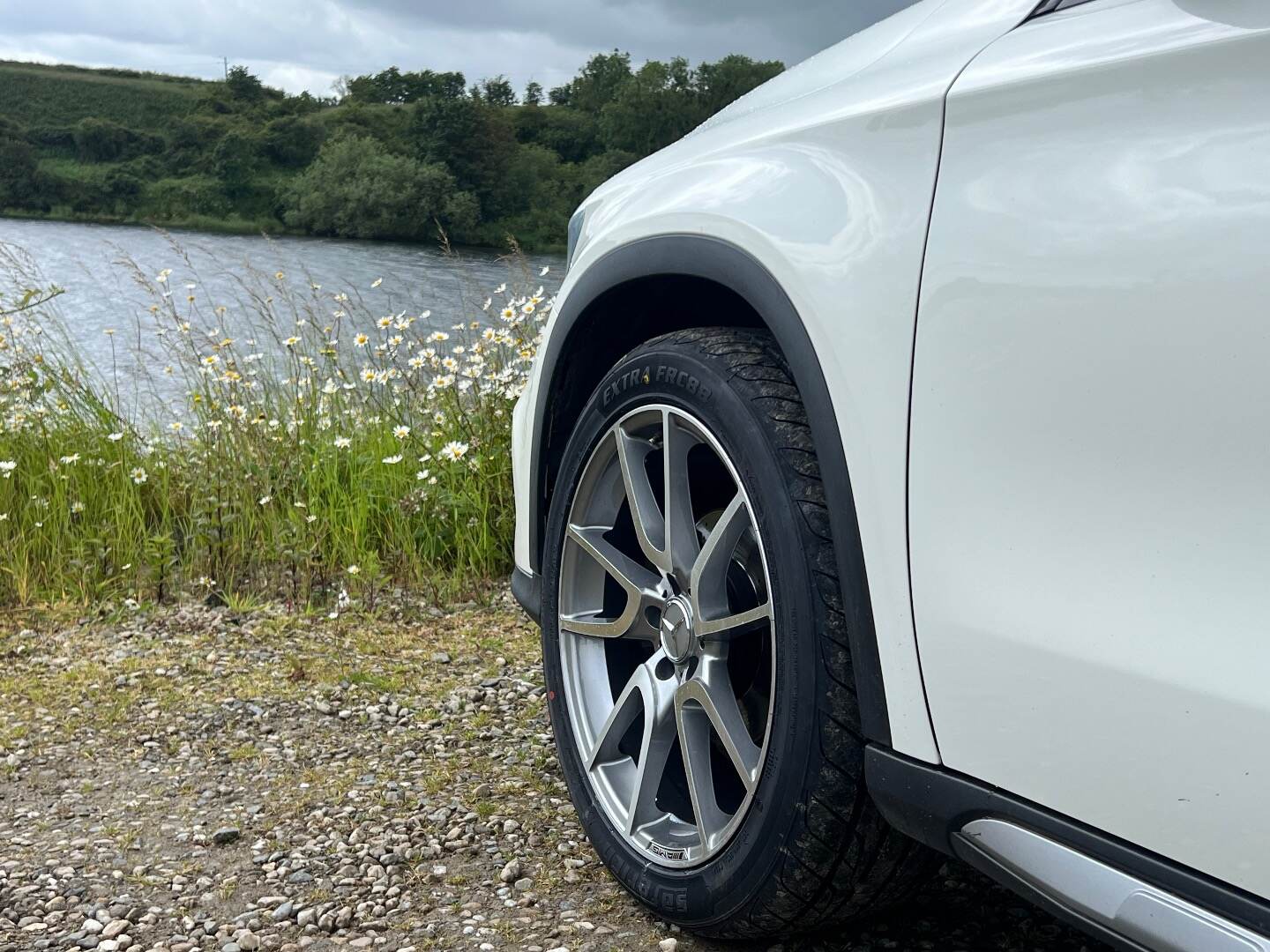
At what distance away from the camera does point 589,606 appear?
2.27 meters

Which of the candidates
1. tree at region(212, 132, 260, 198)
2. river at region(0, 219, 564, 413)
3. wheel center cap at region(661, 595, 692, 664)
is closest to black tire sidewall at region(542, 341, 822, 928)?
wheel center cap at region(661, 595, 692, 664)

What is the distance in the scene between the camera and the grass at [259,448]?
439 centimetres

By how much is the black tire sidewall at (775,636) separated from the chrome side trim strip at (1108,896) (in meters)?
0.32

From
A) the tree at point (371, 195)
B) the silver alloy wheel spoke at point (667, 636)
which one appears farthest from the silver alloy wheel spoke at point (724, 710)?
the tree at point (371, 195)

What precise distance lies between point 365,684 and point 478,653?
1.41 ft

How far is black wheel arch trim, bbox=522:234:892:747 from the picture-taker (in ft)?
4.83

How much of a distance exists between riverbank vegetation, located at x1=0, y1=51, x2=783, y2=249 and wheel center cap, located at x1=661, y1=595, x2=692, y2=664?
1.35m

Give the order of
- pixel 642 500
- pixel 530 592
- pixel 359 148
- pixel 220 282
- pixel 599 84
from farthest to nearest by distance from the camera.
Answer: pixel 359 148 < pixel 599 84 < pixel 220 282 < pixel 530 592 < pixel 642 500

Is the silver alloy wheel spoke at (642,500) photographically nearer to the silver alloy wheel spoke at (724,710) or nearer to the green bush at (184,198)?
the silver alloy wheel spoke at (724,710)

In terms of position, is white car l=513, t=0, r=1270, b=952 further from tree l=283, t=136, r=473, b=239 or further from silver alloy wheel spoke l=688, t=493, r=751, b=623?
tree l=283, t=136, r=473, b=239

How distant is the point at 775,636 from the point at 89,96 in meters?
73.3

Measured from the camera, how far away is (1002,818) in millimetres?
1306

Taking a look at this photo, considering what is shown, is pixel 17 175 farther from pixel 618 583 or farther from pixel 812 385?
pixel 812 385

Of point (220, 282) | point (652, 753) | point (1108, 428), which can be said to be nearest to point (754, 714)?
point (652, 753)
